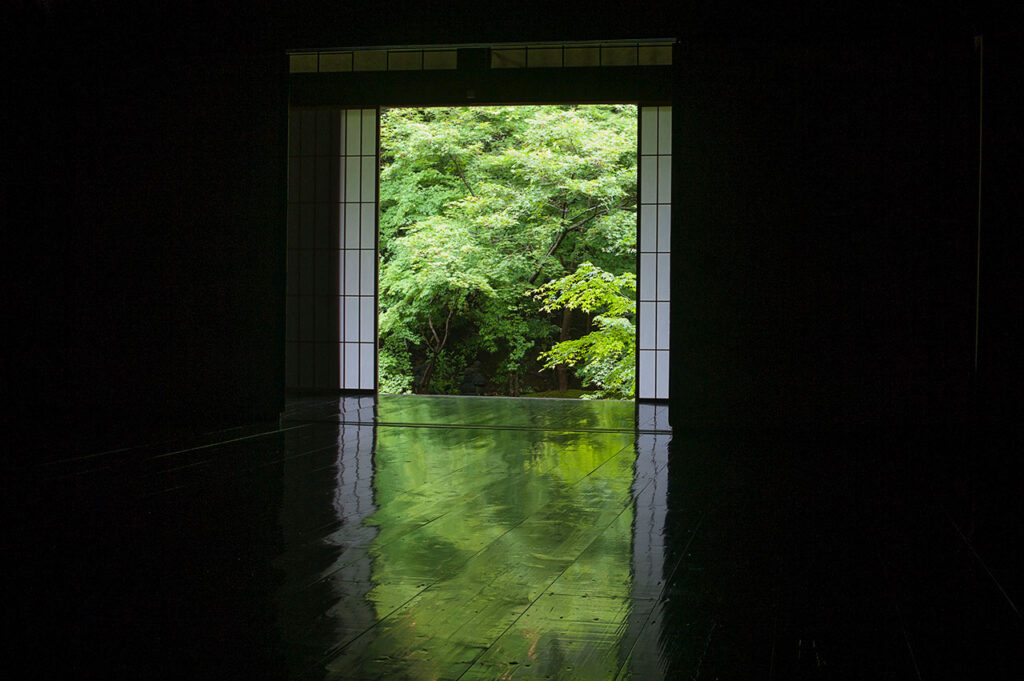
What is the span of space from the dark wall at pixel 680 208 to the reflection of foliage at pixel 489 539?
1.19 meters

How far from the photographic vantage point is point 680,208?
4.72 m

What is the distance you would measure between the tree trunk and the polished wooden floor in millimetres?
7298

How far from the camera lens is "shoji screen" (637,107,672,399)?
22.3 feet

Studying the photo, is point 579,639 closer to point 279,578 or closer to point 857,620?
point 857,620

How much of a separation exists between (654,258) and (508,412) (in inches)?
70.8

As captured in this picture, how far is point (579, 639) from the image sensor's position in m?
1.67

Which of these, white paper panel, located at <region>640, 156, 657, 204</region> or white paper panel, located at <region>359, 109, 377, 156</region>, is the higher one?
white paper panel, located at <region>359, 109, 377, 156</region>

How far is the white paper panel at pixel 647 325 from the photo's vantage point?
A: 687 cm

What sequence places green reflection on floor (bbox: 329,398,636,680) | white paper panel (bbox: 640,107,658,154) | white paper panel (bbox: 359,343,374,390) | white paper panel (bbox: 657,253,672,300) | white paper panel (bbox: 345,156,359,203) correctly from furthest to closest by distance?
white paper panel (bbox: 345,156,359,203) → white paper panel (bbox: 359,343,374,390) → white paper panel (bbox: 657,253,672,300) → white paper panel (bbox: 640,107,658,154) → green reflection on floor (bbox: 329,398,636,680)

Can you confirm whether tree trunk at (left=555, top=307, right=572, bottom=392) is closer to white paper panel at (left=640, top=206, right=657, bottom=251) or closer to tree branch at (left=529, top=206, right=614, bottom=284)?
tree branch at (left=529, top=206, right=614, bottom=284)

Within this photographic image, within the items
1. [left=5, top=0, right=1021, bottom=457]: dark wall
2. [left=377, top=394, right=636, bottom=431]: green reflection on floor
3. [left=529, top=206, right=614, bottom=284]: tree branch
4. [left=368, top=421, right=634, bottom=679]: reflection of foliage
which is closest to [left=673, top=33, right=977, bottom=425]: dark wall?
[left=5, top=0, right=1021, bottom=457]: dark wall

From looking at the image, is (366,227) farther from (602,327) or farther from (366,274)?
(602,327)

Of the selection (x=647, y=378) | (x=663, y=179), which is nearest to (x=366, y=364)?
(x=647, y=378)

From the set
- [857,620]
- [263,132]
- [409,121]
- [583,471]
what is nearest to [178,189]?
[263,132]
